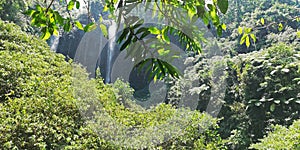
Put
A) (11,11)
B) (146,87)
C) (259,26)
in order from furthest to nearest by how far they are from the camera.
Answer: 1. (146,87)
2. (259,26)
3. (11,11)

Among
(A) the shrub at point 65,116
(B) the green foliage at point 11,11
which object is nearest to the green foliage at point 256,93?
(A) the shrub at point 65,116

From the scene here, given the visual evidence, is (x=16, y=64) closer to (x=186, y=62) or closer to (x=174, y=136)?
(x=174, y=136)

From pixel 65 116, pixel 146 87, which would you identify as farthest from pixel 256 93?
pixel 65 116

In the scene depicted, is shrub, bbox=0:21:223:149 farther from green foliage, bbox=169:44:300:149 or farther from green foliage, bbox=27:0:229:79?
green foliage, bbox=169:44:300:149

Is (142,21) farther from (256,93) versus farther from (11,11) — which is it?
(11,11)

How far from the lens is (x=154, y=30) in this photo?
0.63m

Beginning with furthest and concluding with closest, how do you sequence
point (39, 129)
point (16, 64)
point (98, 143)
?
point (16, 64), point (98, 143), point (39, 129)

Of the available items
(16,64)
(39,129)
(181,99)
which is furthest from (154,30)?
(181,99)

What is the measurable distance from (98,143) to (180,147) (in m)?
0.91

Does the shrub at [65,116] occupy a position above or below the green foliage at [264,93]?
above

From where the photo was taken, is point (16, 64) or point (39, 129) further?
point (16, 64)

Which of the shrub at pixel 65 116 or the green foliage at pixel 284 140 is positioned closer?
the shrub at pixel 65 116

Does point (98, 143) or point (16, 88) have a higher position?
point (16, 88)

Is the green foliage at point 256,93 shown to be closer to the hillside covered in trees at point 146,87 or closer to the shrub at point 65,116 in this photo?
the hillside covered in trees at point 146,87
